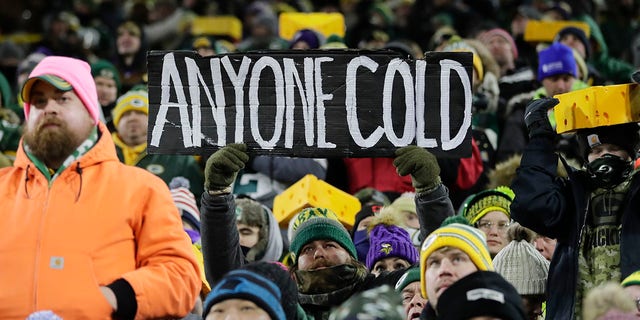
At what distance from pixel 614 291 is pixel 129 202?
1.87 m

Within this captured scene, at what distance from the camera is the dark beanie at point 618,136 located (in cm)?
666

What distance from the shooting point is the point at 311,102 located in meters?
6.79

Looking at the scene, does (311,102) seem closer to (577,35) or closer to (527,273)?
(527,273)

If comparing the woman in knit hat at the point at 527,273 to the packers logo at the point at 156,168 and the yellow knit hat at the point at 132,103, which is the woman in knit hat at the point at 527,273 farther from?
the yellow knit hat at the point at 132,103

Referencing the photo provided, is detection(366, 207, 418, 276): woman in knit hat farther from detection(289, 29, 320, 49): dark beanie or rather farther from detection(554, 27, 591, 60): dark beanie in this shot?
detection(289, 29, 320, 49): dark beanie

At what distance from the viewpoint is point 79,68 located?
233 inches

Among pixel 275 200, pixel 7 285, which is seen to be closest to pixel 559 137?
pixel 275 200

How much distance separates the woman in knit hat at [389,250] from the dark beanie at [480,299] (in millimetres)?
1806

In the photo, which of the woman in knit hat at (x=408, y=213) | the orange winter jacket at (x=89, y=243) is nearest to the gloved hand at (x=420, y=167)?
the orange winter jacket at (x=89, y=243)

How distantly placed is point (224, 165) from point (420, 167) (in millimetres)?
875

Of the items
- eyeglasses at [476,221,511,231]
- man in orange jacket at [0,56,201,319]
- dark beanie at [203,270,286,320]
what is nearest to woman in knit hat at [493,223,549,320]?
eyeglasses at [476,221,511,231]

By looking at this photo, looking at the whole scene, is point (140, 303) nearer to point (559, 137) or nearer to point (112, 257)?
point (112, 257)

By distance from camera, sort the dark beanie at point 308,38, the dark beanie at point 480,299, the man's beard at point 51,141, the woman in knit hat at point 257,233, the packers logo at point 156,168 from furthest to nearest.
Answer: the dark beanie at point 308,38
the packers logo at point 156,168
the woman in knit hat at point 257,233
the man's beard at point 51,141
the dark beanie at point 480,299

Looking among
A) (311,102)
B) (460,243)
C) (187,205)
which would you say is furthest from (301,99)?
(187,205)
